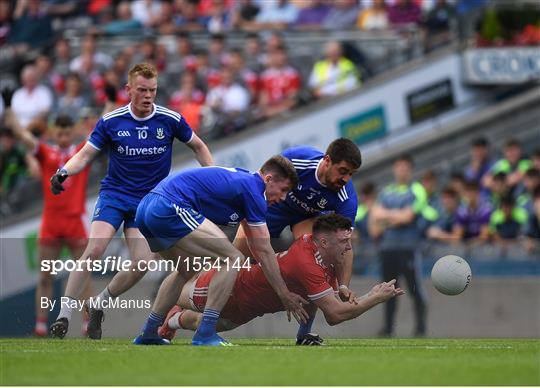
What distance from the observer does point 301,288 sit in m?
13.1

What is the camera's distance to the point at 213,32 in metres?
23.5

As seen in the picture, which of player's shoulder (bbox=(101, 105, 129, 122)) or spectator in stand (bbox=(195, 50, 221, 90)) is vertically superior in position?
spectator in stand (bbox=(195, 50, 221, 90))

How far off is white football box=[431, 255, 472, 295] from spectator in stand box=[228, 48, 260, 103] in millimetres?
8635

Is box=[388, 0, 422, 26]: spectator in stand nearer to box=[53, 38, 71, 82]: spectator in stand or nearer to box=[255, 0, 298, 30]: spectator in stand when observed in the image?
box=[255, 0, 298, 30]: spectator in stand

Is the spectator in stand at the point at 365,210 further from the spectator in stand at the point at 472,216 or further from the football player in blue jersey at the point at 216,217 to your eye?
the football player in blue jersey at the point at 216,217

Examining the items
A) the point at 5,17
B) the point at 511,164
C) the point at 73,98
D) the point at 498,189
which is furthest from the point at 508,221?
the point at 5,17

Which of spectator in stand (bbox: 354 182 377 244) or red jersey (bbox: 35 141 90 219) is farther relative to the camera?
spectator in stand (bbox: 354 182 377 244)

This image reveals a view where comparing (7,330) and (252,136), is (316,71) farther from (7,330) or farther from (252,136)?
(7,330)

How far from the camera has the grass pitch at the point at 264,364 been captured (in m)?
10.1

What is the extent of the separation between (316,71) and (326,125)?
98cm

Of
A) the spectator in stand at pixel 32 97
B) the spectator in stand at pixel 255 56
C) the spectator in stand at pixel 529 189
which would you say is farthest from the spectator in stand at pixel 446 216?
the spectator in stand at pixel 32 97

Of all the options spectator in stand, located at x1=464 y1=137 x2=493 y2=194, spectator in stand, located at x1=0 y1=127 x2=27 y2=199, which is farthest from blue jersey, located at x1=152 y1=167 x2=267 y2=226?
spectator in stand, located at x1=0 y1=127 x2=27 y2=199

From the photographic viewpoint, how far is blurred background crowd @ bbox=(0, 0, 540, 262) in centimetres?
2158

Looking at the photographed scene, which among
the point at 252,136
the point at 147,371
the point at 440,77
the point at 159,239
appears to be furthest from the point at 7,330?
the point at 440,77
